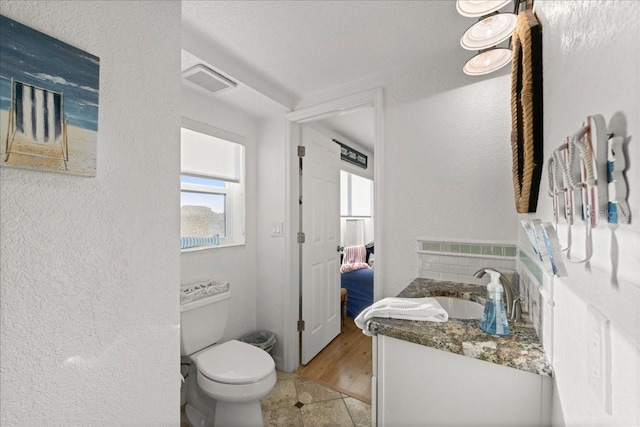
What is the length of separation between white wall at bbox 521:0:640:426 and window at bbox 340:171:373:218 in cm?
422

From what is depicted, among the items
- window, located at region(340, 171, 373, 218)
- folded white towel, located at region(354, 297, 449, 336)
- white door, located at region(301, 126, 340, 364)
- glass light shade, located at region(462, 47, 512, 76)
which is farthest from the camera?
window, located at region(340, 171, 373, 218)

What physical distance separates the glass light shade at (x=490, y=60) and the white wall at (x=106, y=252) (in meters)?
1.28

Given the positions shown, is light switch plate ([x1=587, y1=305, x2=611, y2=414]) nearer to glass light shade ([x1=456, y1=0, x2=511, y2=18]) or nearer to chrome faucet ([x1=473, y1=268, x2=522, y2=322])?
chrome faucet ([x1=473, y1=268, x2=522, y2=322])

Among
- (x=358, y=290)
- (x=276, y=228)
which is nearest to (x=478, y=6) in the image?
(x=276, y=228)

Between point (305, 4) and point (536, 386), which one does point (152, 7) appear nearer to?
point (305, 4)

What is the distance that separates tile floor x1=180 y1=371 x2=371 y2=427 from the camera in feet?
5.78

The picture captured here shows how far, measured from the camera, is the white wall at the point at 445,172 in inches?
62.7

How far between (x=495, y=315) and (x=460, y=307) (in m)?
0.57

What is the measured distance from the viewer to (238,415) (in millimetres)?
1567

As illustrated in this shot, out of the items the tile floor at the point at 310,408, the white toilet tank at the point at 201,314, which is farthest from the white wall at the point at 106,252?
the tile floor at the point at 310,408

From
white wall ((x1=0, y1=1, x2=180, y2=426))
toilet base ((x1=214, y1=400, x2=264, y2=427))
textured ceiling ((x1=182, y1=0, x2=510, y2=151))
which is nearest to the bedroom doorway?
textured ceiling ((x1=182, y1=0, x2=510, y2=151))

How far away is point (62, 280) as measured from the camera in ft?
2.63

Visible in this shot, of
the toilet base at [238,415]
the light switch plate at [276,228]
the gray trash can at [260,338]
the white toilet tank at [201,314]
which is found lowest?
the toilet base at [238,415]

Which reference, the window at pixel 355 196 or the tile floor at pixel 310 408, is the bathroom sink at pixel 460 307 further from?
the window at pixel 355 196
